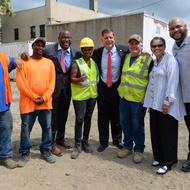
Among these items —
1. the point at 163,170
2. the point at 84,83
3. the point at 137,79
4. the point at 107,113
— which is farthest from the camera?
the point at 107,113

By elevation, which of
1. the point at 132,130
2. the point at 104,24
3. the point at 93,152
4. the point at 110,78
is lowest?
the point at 93,152

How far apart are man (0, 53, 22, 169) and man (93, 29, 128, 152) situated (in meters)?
1.58

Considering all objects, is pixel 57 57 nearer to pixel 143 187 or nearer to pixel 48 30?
pixel 143 187

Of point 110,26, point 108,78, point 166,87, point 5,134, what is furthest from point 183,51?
point 110,26

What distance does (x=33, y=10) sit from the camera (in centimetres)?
2470

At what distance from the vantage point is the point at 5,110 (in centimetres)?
359

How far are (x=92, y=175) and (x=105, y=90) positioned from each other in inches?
63.7

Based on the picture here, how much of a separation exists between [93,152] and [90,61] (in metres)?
1.82

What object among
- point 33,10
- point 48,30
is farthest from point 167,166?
point 33,10

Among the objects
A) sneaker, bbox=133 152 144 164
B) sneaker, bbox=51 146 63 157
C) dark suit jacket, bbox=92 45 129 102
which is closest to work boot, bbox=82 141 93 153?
sneaker, bbox=51 146 63 157

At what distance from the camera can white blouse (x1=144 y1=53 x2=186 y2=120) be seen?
3359 millimetres

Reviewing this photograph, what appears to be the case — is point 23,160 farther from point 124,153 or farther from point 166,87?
point 166,87

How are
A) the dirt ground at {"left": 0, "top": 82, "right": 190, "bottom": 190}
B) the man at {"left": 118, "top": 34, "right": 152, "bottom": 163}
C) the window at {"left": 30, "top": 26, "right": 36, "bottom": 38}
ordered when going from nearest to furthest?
the dirt ground at {"left": 0, "top": 82, "right": 190, "bottom": 190}, the man at {"left": 118, "top": 34, "right": 152, "bottom": 163}, the window at {"left": 30, "top": 26, "right": 36, "bottom": 38}

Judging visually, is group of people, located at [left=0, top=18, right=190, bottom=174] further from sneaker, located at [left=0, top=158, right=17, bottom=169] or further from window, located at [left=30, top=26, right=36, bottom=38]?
window, located at [left=30, top=26, right=36, bottom=38]
